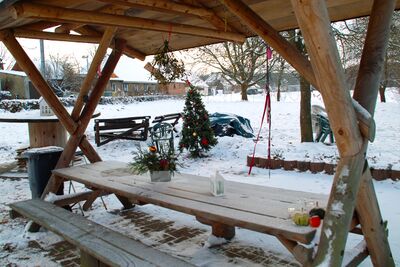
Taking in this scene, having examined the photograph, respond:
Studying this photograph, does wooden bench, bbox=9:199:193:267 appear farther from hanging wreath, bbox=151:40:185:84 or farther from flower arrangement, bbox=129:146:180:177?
hanging wreath, bbox=151:40:185:84

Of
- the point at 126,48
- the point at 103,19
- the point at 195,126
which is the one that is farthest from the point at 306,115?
the point at 103,19

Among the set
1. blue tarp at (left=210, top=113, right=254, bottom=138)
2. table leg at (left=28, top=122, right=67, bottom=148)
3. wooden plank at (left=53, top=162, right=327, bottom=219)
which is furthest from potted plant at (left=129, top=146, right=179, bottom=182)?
blue tarp at (left=210, top=113, right=254, bottom=138)

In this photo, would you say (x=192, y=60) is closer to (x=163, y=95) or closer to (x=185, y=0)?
(x=163, y=95)

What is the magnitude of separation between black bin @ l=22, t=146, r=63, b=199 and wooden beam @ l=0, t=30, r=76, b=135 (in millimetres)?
508

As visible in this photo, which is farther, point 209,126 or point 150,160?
point 209,126

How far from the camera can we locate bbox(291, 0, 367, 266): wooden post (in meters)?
2.12

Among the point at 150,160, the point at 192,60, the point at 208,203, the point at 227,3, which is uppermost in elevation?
the point at 192,60

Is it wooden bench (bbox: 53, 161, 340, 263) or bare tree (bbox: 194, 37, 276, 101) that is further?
bare tree (bbox: 194, 37, 276, 101)

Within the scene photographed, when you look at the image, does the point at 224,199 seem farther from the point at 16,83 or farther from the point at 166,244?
the point at 16,83

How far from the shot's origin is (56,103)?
494cm

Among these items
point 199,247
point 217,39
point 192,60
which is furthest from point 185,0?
point 192,60

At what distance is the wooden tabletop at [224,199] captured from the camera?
2.46 meters

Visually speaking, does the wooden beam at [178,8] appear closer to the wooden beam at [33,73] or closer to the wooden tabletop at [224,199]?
the wooden beam at [33,73]

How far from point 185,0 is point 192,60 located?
678 inches
